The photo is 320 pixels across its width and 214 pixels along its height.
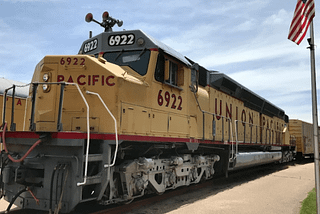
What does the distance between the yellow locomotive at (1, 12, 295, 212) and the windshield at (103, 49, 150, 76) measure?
0.07ft

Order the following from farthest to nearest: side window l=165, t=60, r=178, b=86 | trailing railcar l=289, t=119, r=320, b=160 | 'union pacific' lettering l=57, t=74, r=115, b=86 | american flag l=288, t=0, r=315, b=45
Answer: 1. trailing railcar l=289, t=119, r=320, b=160
2. side window l=165, t=60, r=178, b=86
3. american flag l=288, t=0, r=315, b=45
4. 'union pacific' lettering l=57, t=74, r=115, b=86

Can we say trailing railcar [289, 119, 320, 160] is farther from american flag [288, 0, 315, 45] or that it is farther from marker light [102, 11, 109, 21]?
marker light [102, 11, 109, 21]

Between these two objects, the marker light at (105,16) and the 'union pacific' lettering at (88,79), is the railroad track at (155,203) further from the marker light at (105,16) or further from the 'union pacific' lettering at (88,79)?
the marker light at (105,16)

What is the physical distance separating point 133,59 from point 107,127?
5.92 feet

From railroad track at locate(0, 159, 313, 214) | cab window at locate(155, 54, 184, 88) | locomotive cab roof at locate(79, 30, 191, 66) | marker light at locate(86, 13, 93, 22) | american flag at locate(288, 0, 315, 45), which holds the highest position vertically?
marker light at locate(86, 13, 93, 22)

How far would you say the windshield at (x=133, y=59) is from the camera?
6059mm

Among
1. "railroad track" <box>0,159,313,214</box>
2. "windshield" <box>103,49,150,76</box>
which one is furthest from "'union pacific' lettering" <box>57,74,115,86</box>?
"railroad track" <box>0,159,313,214</box>

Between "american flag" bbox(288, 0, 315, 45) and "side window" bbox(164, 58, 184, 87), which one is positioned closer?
"american flag" bbox(288, 0, 315, 45)

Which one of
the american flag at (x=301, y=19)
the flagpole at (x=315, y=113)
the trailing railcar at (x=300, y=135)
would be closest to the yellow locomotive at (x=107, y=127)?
the american flag at (x=301, y=19)

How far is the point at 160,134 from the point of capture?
6156 mm

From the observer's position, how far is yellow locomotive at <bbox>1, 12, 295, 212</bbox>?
4621mm

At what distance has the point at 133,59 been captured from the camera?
20.3ft

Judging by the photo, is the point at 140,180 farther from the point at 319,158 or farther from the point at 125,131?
the point at 319,158

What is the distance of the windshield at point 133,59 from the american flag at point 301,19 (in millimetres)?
3242
